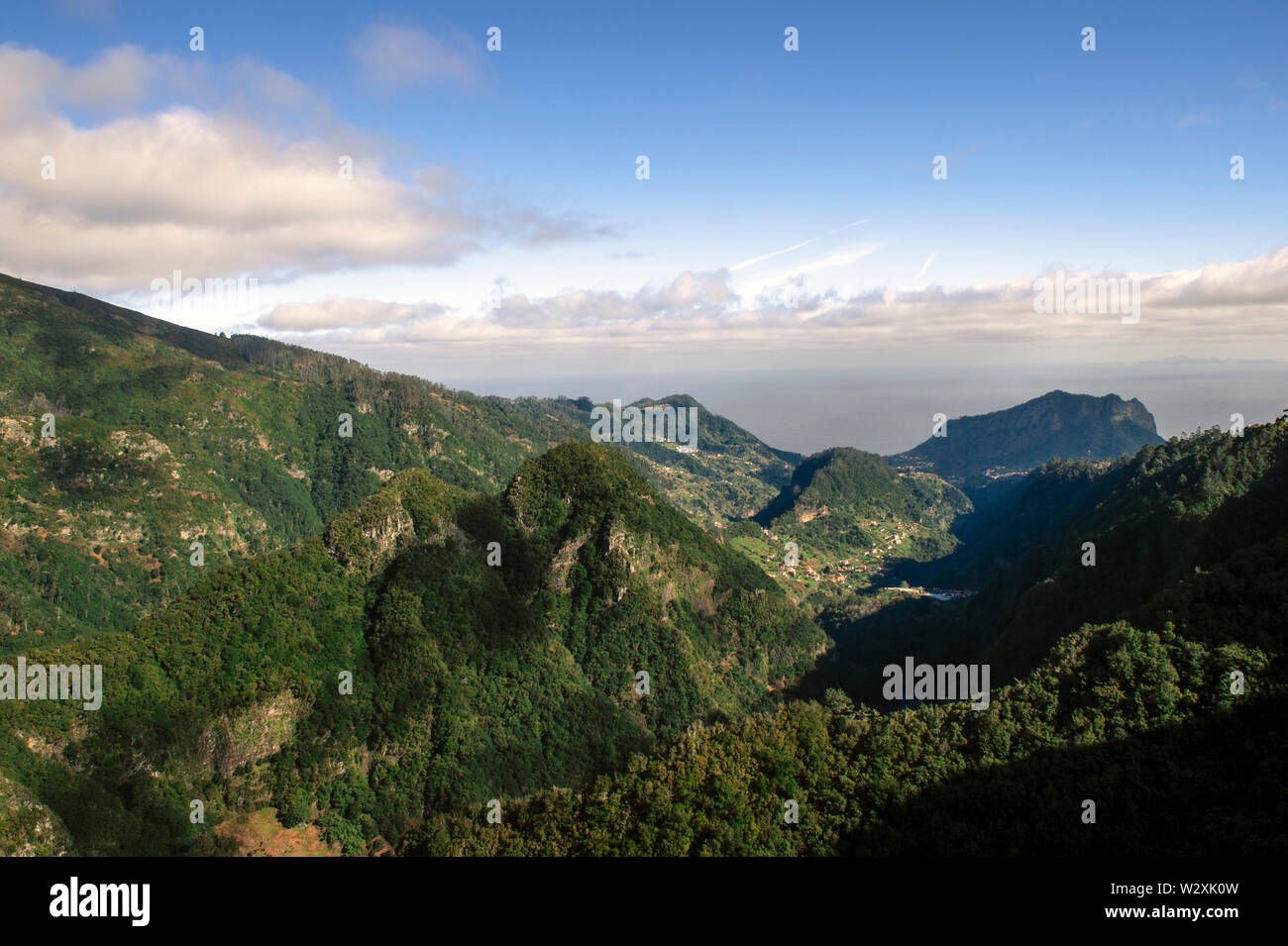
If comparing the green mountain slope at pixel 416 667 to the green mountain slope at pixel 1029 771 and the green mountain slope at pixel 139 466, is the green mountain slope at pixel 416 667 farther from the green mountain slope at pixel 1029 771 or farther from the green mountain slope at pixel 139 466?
the green mountain slope at pixel 139 466

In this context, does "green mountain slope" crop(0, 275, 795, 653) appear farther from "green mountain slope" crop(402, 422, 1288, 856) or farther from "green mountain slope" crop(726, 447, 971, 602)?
"green mountain slope" crop(402, 422, 1288, 856)

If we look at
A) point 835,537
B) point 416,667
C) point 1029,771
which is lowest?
point 416,667

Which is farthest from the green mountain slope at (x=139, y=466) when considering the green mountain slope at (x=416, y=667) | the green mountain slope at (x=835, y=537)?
the green mountain slope at (x=835, y=537)

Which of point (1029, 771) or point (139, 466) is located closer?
point (1029, 771)

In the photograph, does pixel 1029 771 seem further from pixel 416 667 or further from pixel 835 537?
pixel 835 537

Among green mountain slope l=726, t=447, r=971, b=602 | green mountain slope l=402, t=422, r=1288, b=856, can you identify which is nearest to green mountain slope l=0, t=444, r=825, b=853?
green mountain slope l=402, t=422, r=1288, b=856

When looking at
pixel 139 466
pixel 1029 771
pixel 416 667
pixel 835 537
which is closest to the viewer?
pixel 1029 771

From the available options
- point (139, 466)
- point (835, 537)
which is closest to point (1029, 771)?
point (835, 537)

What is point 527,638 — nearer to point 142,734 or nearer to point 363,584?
point 363,584

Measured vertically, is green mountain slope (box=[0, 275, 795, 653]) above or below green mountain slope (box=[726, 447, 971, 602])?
above
